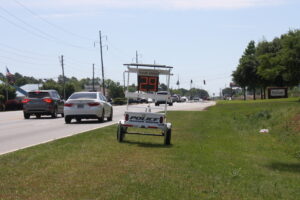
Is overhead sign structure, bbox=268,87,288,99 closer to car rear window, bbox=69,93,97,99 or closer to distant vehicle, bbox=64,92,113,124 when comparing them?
car rear window, bbox=69,93,97,99

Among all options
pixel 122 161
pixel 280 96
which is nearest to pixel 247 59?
pixel 280 96

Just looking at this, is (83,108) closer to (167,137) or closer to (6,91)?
(167,137)

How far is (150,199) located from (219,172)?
9.80 feet


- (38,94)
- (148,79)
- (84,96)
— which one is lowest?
(84,96)

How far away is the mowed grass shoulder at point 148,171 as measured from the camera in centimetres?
Answer: 795

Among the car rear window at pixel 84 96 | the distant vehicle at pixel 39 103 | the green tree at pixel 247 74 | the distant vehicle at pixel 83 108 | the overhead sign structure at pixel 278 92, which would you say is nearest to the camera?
the distant vehicle at pixel 83 108

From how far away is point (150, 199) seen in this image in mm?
7383

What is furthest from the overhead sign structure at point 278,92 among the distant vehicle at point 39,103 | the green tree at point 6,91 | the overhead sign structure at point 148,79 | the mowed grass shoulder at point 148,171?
the overhead sign structure at point 148,79

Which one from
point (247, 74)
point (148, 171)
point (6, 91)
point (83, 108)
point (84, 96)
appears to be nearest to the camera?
point (148, 171)

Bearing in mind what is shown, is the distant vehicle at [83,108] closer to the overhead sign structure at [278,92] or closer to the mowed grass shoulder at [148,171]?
the mowed grass shoulder at [148,171]

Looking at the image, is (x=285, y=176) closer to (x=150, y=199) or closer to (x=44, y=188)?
(x=150, y=199)

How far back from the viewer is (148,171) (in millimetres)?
9922

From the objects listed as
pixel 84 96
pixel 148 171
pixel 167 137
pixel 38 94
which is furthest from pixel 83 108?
pixel 148 171

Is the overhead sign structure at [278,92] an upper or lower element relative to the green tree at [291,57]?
lower
